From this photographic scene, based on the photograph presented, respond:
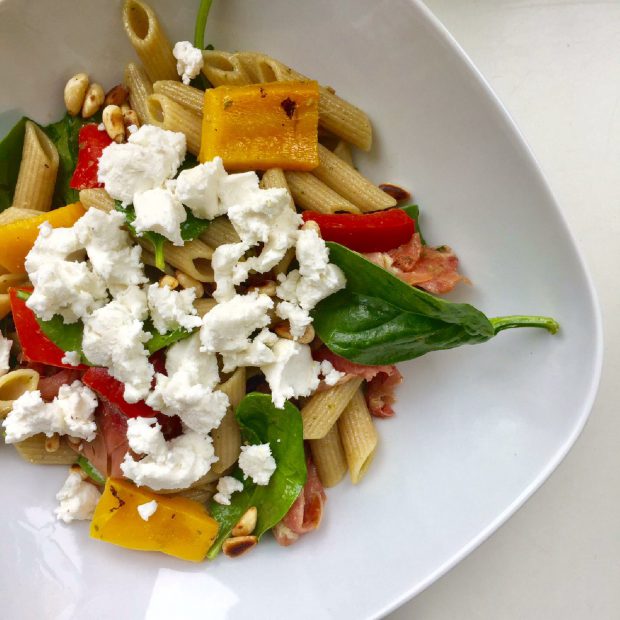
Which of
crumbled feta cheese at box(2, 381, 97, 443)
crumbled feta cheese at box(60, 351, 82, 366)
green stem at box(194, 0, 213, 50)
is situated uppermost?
green stem at box(194, 0, 213, 50)

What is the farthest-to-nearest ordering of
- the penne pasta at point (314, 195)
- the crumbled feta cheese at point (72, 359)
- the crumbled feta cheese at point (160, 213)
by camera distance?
1. the penne pasta at point (314, 195)
2. the crumbled feta cheese at point (72, 359)
3. the crumbled feta cheese at point (160, 213)

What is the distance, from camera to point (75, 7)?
5.30ft

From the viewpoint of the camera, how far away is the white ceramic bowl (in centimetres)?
160

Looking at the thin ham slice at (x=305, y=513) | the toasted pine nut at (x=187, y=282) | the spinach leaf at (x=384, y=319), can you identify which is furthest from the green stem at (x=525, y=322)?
the toasted pine nut at (x=187, y=282)

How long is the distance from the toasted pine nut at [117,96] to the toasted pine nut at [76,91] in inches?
2.4

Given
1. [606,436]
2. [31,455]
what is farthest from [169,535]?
[606,436]

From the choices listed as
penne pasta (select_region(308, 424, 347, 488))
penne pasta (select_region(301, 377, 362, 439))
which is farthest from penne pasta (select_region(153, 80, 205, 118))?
penne pasta (select_region(308, 424, 347, 488))

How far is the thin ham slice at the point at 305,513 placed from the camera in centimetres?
168

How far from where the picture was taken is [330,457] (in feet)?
5.66

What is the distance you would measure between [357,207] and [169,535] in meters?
1.01

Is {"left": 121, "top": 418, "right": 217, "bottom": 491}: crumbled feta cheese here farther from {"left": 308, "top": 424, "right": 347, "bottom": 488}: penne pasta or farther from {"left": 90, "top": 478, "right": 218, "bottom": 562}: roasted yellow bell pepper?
{"left": 308, "top": 424, "right": 347, "bottom": 488}: penne pasta

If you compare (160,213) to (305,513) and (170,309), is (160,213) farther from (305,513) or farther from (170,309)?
(305,513)

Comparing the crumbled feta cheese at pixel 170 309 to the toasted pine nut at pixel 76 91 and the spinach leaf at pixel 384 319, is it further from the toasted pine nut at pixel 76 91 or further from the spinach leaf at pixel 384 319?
the toasted pine nut at pixel 76 91

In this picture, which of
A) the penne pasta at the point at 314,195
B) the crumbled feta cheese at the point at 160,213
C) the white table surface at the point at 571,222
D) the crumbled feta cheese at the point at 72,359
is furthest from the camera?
the white table surface at the point at 571,222
